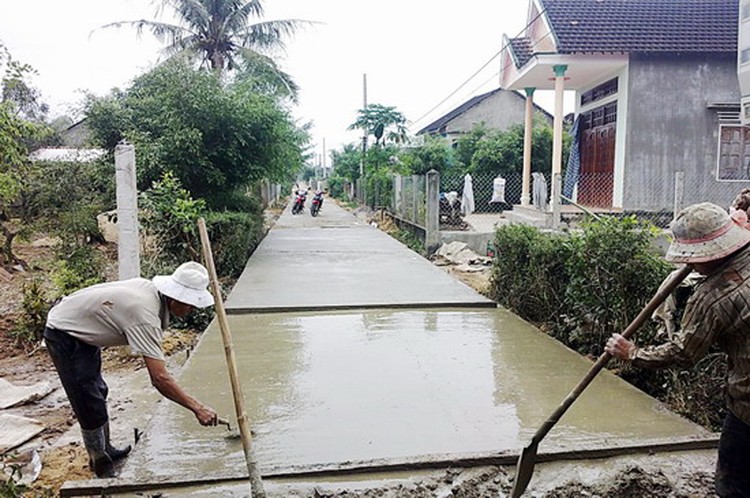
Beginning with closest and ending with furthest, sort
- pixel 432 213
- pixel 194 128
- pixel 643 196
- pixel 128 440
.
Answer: pixel 128 440 → pixel 194 128 → pixel 432 213 → pixel 643 196

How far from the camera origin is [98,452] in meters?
3.64

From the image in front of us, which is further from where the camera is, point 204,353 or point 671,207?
point 671,207

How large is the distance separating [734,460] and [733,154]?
1292 cm

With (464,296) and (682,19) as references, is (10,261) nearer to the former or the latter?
(464,296)

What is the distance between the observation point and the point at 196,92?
403 inches

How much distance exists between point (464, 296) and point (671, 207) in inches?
317

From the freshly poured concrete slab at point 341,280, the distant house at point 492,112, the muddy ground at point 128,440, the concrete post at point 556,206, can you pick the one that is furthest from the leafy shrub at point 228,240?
the distant house at point 492,112

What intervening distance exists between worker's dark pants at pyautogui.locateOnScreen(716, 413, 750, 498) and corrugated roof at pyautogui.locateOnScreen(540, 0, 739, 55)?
39.0 ft

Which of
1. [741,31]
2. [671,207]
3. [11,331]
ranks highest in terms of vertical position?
[741,31]

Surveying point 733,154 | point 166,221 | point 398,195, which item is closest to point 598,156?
point 733,154

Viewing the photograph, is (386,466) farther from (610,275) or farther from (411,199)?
(411,199)

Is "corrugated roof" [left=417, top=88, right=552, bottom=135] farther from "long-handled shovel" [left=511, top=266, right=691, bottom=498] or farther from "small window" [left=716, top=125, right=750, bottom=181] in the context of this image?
"long-handled shovel" [left=511, top=266, right=691, bottom=498]

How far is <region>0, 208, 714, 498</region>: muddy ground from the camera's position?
3.16 meters

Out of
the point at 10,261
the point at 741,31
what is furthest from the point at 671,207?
the point at 10,261
